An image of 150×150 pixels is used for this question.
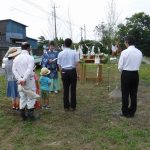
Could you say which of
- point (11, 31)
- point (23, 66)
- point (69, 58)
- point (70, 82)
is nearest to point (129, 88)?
point (70, 82)

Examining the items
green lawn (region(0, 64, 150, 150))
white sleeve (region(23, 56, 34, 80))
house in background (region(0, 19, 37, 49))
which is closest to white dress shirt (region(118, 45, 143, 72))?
green lawn (region(0, 64, 150, 150))

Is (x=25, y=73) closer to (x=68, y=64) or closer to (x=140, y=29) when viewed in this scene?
(x=68, y=64)

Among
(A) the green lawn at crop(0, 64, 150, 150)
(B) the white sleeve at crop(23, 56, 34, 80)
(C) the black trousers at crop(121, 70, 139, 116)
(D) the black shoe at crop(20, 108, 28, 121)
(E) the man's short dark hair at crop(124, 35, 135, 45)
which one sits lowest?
(A) the green lawn at crop(0, 64, 150, 150)

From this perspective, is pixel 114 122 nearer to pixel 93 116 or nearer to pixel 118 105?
pixel 93 116

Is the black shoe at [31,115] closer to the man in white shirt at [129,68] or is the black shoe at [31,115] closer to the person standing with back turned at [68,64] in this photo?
the person standing with back turned at [68,64]

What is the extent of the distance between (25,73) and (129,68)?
2301 millimetres

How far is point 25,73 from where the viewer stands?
814 centimetres

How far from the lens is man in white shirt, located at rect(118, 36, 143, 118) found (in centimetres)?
845

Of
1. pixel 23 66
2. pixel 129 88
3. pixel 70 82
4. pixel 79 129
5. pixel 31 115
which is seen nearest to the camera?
pixel 79 129

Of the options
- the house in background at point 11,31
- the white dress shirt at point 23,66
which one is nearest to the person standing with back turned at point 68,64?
the white dress shirt at point 23,66

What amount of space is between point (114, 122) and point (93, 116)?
82 centimetres

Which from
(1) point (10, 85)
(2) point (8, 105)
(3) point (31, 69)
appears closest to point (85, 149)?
(3) point (31, 69)

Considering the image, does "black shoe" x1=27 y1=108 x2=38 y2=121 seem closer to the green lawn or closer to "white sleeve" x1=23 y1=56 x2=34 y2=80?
the green lawn

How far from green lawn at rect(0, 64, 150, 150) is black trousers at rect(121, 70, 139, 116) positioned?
0.81 feet
